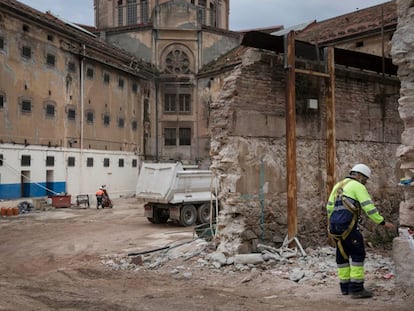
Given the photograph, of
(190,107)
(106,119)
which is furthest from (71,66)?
(190,107)

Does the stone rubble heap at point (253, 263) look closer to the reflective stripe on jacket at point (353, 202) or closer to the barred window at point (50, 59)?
the reflective stripe on jacket at point (353, 202)

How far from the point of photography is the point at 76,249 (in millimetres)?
13633

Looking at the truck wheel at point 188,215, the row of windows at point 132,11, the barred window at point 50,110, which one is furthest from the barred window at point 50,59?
the row of windows at point 132,11

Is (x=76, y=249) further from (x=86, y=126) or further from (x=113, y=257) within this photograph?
(x=86, y=126)

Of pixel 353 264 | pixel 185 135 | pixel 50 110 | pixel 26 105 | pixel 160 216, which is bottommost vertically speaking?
pixel 160 216

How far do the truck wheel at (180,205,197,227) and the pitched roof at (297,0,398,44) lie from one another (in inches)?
569

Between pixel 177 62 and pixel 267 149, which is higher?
pixel 177 62

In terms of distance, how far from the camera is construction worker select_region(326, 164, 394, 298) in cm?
646

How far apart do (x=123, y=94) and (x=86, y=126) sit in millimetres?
5675

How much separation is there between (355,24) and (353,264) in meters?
26.3

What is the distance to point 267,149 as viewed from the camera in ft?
33.3

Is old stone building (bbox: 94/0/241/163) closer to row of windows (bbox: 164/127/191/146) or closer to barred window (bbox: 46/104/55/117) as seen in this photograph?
row of windows (bbox: 164/127/191/146)

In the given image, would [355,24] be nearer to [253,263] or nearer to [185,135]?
[185,135]

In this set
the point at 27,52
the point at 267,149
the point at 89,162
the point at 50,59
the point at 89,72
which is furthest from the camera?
the point at 89,72
